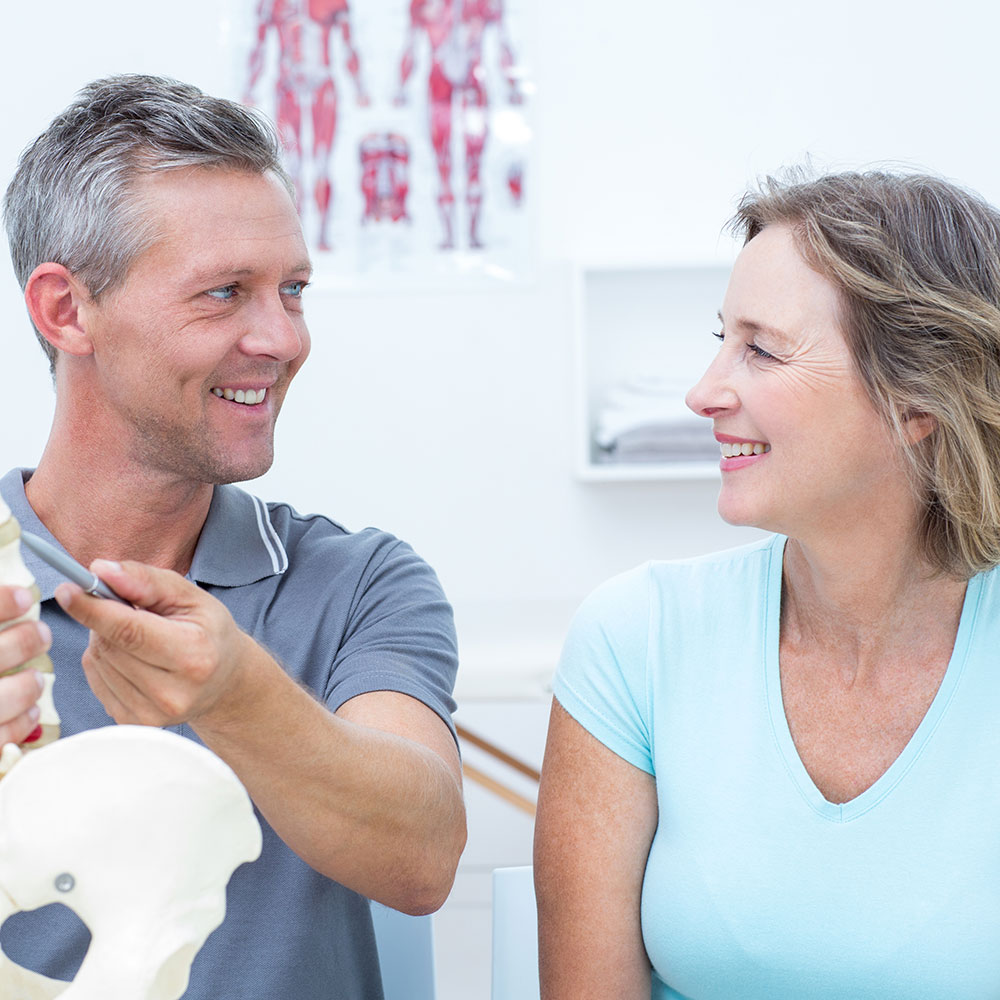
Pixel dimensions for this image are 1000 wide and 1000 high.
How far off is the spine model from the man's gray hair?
1.88ft

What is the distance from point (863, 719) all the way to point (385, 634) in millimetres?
478

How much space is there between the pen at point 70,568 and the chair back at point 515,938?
0.68m

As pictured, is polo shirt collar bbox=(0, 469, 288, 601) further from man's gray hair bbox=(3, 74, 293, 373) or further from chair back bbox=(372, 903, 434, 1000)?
chair back bbox=(372, 903, 434, 1000)

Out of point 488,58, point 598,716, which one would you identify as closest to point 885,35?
point 488,58

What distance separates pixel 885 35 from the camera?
2727 millimetres

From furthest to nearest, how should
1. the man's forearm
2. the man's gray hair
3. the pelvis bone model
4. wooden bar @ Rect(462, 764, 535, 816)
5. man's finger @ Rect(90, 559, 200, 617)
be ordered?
wooden bar @ Rect(462, 764, 535, 816)
the man's gray hair
the man's forearm
man's finger @ Rect(90, 559, 200, 617)
the pelvis bone model

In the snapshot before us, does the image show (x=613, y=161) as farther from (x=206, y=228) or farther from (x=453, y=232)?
(x=206, y=228)

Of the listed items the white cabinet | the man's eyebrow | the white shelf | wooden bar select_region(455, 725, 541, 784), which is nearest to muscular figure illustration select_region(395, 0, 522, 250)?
the white cabinet

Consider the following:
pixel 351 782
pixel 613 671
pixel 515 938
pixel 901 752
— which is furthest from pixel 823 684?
pixel 351 782

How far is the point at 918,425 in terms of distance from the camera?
1191mm

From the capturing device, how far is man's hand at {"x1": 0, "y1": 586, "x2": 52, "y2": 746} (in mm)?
701

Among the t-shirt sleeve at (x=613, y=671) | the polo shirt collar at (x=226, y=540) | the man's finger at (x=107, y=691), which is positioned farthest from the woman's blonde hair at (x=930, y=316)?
the man's finger at (x=107, y=691)

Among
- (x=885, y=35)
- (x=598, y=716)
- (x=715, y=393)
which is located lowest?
(x=598, y=716)

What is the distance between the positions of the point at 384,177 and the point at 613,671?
1829 millimetres
